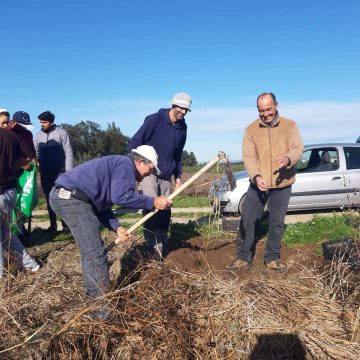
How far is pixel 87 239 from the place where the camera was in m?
3.41

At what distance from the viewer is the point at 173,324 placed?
2.91 meters

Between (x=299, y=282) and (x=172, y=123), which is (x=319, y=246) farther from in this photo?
(x=172, y=123)

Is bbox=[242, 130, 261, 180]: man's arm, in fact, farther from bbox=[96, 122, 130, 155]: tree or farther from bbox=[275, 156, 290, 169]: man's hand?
bbox=[96, 122, 130, 155]: tree

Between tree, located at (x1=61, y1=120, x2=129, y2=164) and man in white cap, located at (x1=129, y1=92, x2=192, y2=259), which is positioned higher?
tree, located at (x1=61, y1=120, x2=129, y2=164)

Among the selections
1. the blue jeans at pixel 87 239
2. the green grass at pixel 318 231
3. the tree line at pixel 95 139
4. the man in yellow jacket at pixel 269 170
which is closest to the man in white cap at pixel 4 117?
the blue jeans at pixel 87 239

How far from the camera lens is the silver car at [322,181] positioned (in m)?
8.50

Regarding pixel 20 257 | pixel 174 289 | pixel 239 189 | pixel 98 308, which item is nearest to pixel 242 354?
pixel 174 289

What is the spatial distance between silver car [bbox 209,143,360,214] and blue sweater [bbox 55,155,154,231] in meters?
5.20

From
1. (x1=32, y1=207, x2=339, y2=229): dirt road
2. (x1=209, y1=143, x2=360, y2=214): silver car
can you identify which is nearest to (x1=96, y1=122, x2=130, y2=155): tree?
(x1=32, y1=207, x2=339, y2=229): dirt road

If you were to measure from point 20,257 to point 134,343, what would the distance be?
2487 mm

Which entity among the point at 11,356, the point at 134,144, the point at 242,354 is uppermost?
the point at 134,144

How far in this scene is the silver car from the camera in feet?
27.9

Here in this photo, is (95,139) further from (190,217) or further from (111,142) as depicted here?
(190,217)

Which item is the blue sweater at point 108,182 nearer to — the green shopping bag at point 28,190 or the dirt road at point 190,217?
the green shopping bag at point 28,190
